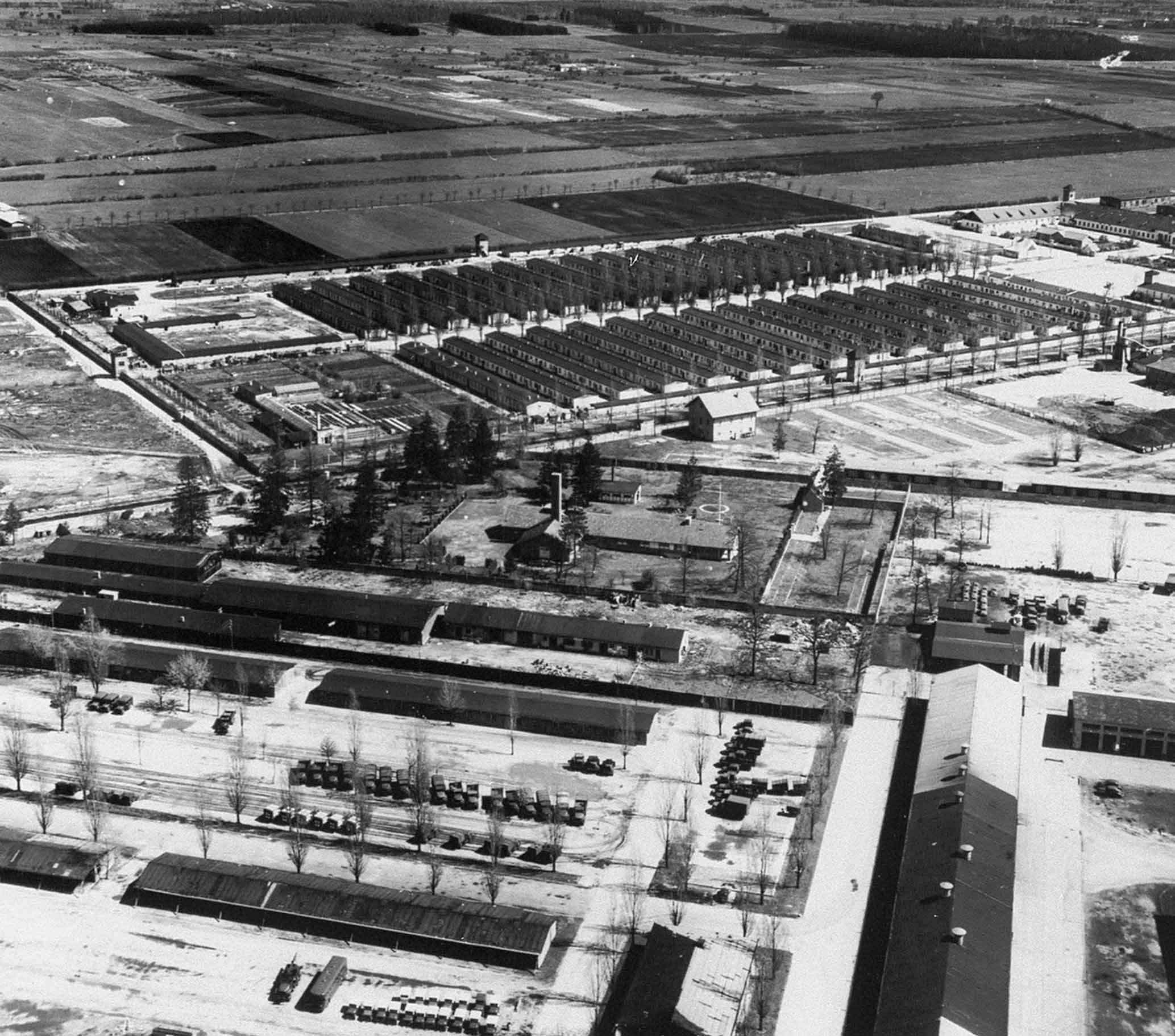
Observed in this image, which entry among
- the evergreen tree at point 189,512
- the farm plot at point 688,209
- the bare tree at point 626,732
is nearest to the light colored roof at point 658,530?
the bare tree at point 626,732

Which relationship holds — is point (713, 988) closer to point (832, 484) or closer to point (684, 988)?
point (684, 988)

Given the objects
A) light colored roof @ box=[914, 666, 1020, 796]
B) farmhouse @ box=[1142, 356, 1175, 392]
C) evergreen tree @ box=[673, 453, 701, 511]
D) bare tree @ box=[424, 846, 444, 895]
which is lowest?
bare tree @ box=[424, 846, 444, 895]

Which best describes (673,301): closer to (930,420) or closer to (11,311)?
(930,420)

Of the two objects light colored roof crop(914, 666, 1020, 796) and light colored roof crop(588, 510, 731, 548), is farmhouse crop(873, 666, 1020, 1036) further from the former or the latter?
light colored roof crop(588, 510, 731, 548)

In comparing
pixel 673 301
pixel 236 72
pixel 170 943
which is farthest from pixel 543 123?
pixel 170 943

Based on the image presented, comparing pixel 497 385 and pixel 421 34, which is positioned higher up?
pixel 421 34

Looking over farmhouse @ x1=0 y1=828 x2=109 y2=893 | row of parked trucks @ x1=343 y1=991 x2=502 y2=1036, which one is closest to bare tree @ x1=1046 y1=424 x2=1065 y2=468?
row of parked trucks @ x1=343 y1=991 x2=502 y2=1036
